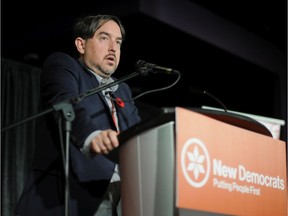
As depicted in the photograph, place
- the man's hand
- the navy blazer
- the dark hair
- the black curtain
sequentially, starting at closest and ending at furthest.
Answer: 1. the man's hand
2. the navy blazer
3. the dark hair
4. the black curtain

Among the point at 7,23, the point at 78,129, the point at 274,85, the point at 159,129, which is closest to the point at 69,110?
the point at 78,129

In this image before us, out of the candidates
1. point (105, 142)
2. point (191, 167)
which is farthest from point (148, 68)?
point (191, 167)

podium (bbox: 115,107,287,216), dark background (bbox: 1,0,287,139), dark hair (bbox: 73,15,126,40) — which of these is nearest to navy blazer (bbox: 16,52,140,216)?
podium (bbox: 115,107,287,216)

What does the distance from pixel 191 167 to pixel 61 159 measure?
0.50m

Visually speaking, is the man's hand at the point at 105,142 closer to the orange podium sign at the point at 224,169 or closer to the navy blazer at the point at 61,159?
the navy blazer at the point at 61,159

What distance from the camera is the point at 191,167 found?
1507mm

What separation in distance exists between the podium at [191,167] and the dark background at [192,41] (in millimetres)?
3021

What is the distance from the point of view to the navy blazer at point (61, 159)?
178cm

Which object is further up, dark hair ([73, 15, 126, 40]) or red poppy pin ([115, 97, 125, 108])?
dark hair ([73, 15, 126, 40])

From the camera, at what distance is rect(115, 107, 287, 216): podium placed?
1.50 meters

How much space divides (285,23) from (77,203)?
157 inches

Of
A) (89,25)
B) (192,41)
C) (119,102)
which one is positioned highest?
(192,41)

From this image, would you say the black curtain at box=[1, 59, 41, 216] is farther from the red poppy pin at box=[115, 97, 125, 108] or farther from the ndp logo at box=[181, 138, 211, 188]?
the ndp logo at box=[181, 138, 211, 188]

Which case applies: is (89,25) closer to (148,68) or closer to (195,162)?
(148,68)
